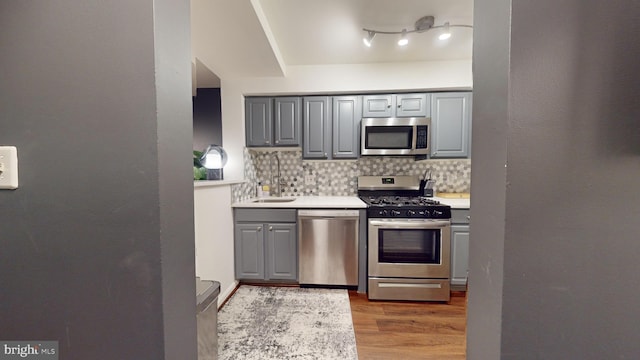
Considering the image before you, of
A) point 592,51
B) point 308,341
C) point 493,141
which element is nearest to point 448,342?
point 308,341

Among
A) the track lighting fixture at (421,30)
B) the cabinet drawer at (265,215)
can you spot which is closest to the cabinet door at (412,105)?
the track lighting fixture at (421,30)

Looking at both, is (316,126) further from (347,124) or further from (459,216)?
(459,216)

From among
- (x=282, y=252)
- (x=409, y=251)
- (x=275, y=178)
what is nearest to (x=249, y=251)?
(x=282, y=252)

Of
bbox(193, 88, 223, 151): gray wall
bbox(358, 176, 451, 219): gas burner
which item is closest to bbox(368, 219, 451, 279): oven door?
bbox(358, 176, 451, 219): gas burner

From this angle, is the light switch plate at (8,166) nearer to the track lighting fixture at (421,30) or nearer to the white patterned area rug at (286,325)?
the white patterned area rug at (286,325)

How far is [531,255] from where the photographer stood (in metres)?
0.55

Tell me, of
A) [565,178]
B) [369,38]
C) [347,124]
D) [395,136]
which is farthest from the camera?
[347,124]

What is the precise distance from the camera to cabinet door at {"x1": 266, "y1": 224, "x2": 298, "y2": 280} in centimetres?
248

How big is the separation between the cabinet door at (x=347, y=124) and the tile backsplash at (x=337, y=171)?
286mm

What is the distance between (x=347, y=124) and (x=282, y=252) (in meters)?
1.56

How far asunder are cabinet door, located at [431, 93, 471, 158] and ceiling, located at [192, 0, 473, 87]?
438 millimetres

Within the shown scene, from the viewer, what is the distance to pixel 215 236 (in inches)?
83.4

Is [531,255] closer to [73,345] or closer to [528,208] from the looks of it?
[528,208]

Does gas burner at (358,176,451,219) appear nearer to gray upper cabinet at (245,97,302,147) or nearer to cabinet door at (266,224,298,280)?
cabinet door at (266,224,298,280)
